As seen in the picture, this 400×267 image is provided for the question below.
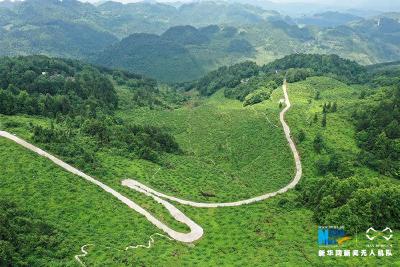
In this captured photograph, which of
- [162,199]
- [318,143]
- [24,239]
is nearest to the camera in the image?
[24,239]

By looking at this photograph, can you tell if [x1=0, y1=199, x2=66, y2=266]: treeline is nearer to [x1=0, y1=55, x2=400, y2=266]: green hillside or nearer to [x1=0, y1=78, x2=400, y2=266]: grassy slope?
[x1=0, y1=55, x2=400, y2=266]: green hillside

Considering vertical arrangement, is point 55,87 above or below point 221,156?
above

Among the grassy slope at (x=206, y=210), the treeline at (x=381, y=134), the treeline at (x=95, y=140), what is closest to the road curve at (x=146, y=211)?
the grassy slope at (x=206, y=210)

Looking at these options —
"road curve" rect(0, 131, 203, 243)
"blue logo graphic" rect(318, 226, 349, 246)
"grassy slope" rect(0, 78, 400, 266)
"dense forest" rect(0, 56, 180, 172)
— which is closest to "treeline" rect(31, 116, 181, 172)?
"dense forest" rect(0, 56, 180, 172)

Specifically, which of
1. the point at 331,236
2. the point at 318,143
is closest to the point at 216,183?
the point at 318,143

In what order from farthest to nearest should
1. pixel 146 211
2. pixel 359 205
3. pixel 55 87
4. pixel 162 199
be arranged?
pixel 55 87, pixel 162 199, pixel 146 211, pixel 359 205

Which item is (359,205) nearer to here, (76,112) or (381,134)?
(381,134)
